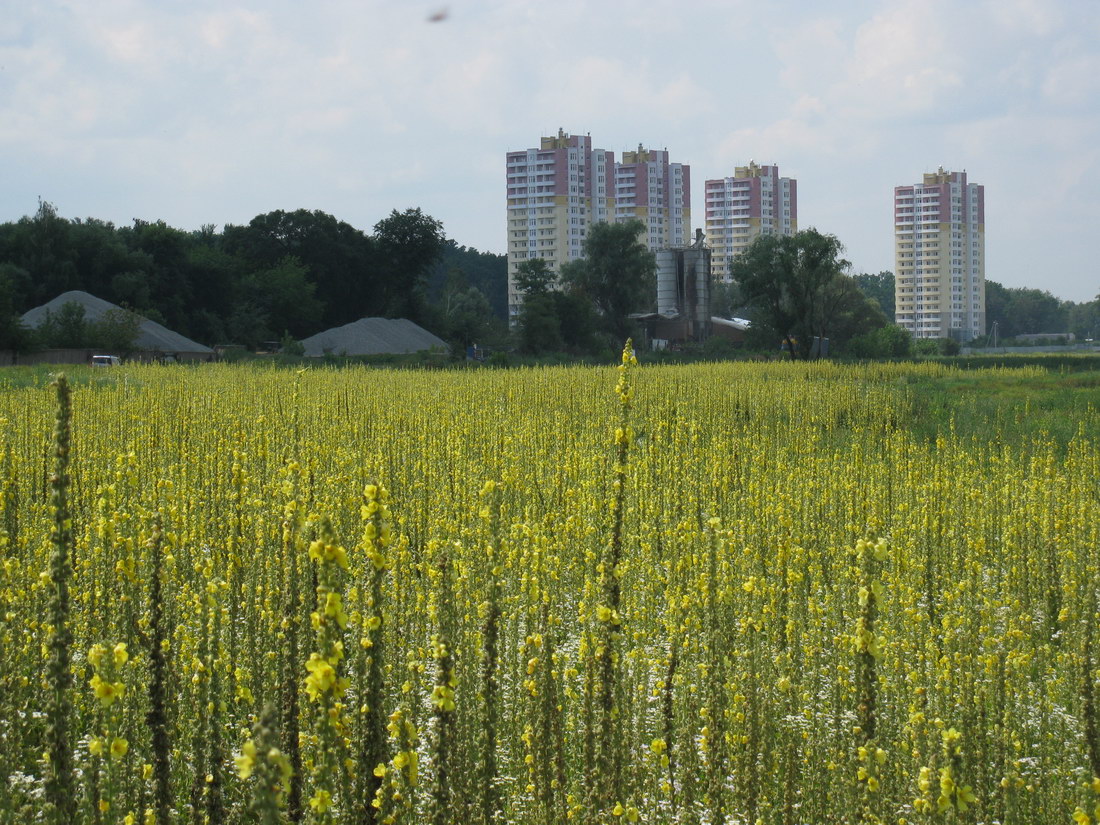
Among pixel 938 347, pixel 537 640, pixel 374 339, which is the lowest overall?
pixel 537 640

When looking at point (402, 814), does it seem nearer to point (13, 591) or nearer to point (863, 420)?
point (13, 591)

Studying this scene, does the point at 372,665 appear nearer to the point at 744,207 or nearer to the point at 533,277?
the point at 533,277

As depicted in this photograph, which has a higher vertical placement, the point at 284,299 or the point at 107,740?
the point at 284,299

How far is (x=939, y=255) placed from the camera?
153625mm

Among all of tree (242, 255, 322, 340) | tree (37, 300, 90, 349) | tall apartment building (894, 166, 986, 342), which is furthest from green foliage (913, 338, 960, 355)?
tall apartment building (894, 166, 986, 342)

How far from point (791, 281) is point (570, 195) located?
Result: 78.8 meters

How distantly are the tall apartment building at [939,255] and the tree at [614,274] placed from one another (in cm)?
9659

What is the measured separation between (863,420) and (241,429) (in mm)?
11166

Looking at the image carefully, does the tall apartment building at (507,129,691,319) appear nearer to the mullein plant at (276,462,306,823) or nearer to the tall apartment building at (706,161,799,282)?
the tall apartment building at (706,161,799,282)

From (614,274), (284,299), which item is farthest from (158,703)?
(614,274)

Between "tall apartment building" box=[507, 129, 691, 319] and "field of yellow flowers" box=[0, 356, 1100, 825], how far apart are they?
109095mm

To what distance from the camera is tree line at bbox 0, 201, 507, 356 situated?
54.2 metres

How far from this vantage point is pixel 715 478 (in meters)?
10.1

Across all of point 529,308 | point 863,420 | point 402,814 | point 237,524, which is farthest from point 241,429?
point 529,308
